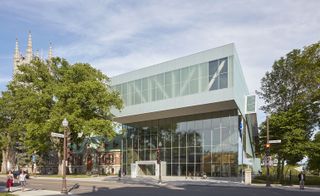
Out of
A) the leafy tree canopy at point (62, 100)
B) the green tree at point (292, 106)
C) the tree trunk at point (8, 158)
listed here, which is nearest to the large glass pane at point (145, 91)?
the leafy tree canopy at point (62, 100)

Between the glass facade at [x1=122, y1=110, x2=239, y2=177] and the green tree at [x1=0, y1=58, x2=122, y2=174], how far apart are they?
27.5 feet

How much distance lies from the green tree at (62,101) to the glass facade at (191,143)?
837 cm

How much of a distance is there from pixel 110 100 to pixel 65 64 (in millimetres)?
10335

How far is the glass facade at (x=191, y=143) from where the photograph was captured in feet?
198

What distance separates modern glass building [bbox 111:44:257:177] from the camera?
58188 millimetres

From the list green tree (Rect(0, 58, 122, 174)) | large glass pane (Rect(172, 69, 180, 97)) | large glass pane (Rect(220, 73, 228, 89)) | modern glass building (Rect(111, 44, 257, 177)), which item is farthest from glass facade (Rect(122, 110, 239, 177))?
green tree (Rect(0, 58, 122, 174))

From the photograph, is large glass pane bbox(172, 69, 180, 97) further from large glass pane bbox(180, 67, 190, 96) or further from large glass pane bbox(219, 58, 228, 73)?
large glass pane bbox(219, 58, 228, 73)

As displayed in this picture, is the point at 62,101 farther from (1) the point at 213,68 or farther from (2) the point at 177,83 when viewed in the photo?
(1) the point at 213,68

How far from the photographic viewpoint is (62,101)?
→ 6234 cm

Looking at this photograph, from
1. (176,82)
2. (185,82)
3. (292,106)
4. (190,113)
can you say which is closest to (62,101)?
(176,82)

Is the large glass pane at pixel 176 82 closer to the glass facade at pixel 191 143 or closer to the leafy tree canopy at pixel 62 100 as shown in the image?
the glass facade at pixel 191 143

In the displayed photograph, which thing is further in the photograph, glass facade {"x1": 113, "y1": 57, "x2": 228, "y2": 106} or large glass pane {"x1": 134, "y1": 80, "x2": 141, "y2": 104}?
large glass pane {"x1": 134, "y1": 80, "x2": 141, "y2": 104}

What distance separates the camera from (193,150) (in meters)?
64.8

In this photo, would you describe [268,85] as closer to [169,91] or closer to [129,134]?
[169,91]
